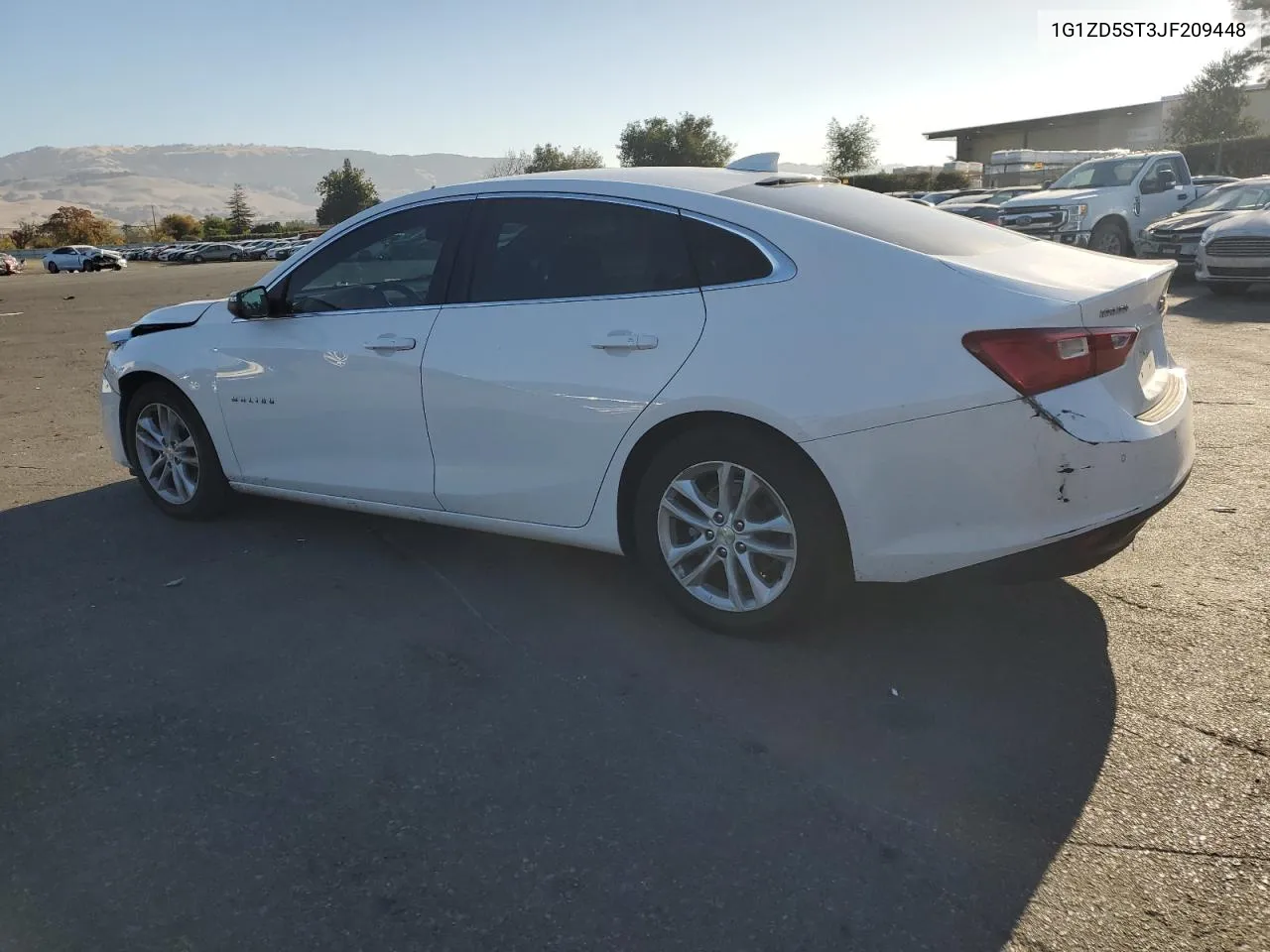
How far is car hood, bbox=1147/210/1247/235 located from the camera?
15.6 m

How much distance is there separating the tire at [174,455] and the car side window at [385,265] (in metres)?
0.95

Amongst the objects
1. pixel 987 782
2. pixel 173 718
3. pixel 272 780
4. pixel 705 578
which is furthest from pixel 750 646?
pixel 173 718

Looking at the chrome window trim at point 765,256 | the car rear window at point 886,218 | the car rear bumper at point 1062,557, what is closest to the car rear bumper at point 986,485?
the car rear bumper at point 1062,557

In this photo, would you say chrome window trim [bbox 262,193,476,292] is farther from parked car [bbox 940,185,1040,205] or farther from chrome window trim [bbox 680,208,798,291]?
parked car [bbox 940,185,1040,205]

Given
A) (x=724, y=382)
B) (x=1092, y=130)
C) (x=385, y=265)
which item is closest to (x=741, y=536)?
(x=724, y=382)

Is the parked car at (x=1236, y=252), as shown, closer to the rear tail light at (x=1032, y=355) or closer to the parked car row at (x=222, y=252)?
the rear tail light at (x=1032, y=355)

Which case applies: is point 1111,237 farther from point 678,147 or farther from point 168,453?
point 678,147

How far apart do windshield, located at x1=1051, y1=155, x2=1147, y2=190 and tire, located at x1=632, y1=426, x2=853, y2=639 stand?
1844 cm

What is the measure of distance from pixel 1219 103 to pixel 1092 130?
47.7ft

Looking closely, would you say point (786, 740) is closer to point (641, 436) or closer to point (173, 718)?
point (641, 436)

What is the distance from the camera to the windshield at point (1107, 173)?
63.4 feet

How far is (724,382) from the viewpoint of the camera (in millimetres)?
3520

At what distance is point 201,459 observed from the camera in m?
5.28

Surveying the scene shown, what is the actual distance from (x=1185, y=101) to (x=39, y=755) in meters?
60.8
